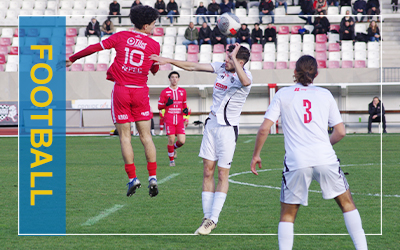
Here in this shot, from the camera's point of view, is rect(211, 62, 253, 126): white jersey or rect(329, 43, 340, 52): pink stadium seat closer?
rect(211, 62, 253, 126): white jersey

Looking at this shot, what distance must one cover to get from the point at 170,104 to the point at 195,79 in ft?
42.2

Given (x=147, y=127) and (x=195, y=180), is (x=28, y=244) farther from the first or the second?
(x=195, y=180)

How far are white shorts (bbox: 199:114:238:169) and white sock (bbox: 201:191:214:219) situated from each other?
39 centimetres

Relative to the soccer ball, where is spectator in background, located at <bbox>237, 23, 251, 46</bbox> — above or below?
above

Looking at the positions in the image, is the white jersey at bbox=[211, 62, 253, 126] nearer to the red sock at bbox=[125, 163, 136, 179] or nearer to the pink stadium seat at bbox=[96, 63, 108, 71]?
the red sock at bbox=[125, 163, 136, 179]

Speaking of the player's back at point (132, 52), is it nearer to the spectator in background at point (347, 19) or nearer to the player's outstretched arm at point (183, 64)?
the player's outstretched arm at point (183, 64)

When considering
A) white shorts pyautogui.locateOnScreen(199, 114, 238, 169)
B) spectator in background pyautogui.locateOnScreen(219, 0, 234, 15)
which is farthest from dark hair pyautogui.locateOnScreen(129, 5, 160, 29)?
spectator in background pyautogui.locateOnScreen(219, 0, 234, 15)

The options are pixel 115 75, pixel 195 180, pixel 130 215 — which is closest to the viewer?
pixel 115 75

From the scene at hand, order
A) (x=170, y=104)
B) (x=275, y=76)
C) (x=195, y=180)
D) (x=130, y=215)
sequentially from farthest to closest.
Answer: (x=275, y=76)
(x=170, y=104)
(x=195, y=180)
(x=130, y=215)

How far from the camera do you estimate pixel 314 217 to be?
22.3 feet

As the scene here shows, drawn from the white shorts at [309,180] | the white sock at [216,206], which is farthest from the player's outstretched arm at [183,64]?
the white shorts at [309,180]

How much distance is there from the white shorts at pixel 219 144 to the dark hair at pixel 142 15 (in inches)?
56.8

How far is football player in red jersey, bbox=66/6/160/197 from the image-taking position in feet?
20.6

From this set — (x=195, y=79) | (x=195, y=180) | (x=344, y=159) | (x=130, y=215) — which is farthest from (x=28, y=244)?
(x=195, y=79)
